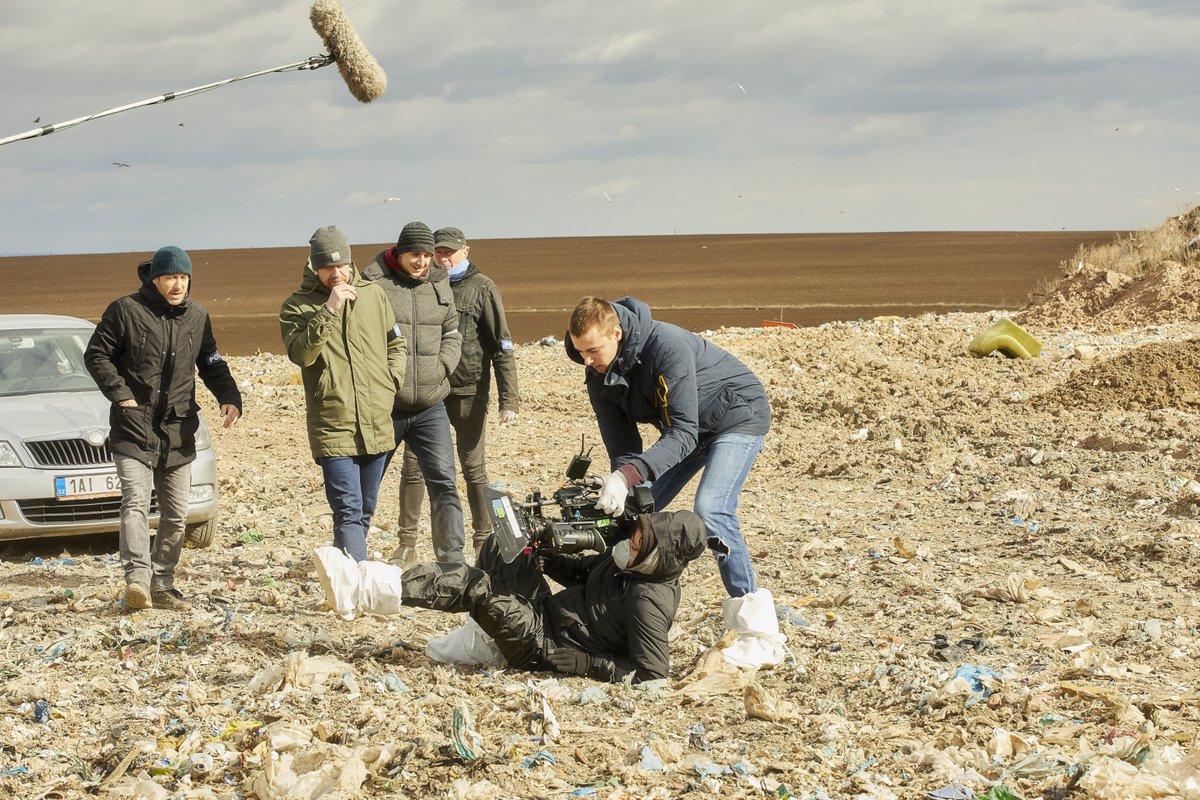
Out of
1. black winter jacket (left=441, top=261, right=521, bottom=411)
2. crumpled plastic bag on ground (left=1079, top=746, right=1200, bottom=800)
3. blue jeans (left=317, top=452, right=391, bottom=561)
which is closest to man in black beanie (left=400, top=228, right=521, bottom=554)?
black winter jacket (left=441, top=261, right=521, bottom=411)

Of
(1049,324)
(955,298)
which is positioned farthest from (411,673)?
(955,298)

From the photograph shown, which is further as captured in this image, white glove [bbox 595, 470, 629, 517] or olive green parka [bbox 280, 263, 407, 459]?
olive green parka [bbox 280, 263, 407, 459]

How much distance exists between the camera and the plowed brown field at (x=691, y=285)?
1398 inches

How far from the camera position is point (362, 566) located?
4.86m

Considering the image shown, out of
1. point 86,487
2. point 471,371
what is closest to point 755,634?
point 471,371

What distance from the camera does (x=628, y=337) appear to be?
5402 mm

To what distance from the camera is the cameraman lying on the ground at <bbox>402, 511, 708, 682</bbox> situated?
5211 mm

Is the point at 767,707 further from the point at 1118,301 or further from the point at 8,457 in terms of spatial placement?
the point at 1118,301

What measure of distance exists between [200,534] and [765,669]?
496 cm

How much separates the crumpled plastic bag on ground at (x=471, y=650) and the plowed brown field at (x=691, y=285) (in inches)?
905

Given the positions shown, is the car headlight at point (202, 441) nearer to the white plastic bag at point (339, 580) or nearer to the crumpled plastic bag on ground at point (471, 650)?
the crumpled plastic bag on ground at point (471, 650)

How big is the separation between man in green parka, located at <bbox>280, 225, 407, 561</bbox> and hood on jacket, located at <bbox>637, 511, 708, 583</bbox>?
175cm

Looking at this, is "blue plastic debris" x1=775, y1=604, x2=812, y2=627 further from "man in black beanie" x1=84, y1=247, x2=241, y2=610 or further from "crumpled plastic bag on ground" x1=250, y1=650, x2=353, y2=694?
"man in black beanie" x1=84, y1=247, x2=241, y2=610

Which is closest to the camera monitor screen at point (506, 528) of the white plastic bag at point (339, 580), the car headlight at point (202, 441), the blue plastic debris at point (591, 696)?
the white plastic bag at point (339, 580)
